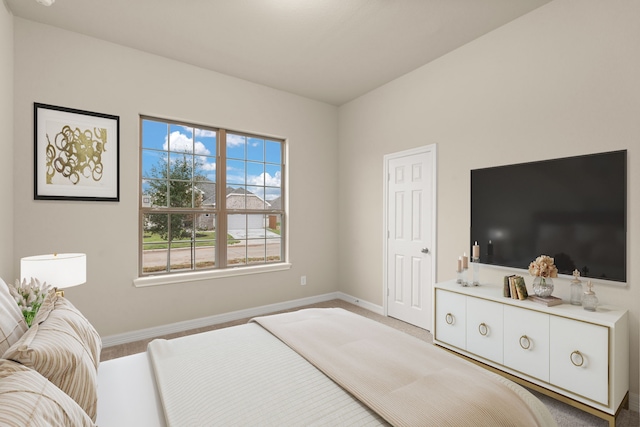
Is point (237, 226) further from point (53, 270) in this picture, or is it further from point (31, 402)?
point (31, 402)

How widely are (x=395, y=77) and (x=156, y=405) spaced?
384 cm

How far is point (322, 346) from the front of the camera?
1567 millimetres

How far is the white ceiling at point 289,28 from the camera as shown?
251 centimetres

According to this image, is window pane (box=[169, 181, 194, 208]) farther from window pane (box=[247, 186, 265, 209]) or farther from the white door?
the white door

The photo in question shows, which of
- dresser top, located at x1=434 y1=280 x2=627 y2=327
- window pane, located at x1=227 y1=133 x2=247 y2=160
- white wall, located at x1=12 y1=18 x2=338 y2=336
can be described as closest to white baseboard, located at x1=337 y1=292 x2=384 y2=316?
white wall, located at x1=12 y1=18 x2=338 y2=336

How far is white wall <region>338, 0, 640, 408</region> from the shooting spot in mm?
2119

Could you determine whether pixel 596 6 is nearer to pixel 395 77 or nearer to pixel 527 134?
pixel 527 134

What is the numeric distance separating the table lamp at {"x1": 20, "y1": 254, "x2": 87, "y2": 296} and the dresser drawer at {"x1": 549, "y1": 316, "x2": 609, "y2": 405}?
3.20 meters

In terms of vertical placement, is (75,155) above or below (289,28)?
below

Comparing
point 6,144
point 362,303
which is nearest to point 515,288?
point 362,303

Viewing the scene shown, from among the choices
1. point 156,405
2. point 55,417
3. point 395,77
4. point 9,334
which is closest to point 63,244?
point 9,334

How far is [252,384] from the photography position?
1.24 m

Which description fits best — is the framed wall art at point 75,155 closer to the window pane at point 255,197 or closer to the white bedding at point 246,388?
the window pane at point 255,197

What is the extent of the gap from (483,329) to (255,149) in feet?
10.5
